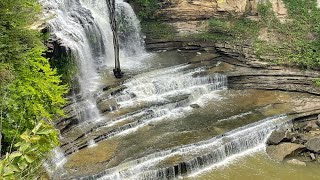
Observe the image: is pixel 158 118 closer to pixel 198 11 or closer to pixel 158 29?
pixel 158 29

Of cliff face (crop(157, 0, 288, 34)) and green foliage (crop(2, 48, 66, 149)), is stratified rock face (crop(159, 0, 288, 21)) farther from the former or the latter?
green foliage (crop(2, 48, 66, 149))

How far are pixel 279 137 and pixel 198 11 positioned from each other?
41.7ft

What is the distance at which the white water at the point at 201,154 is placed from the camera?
12406 millimetres

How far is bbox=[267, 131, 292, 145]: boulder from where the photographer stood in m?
14.4

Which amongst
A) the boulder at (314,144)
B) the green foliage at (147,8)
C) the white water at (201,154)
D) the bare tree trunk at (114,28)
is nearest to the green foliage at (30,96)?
the white water at (201,154)

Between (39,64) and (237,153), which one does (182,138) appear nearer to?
(237,153)

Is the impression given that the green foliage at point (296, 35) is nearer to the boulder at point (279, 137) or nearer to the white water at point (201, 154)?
the white water at point (201, 154)

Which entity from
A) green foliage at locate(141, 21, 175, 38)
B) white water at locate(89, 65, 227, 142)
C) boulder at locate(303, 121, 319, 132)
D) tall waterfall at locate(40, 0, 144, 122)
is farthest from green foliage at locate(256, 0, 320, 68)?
tall waterfall at locate(40, 0, 144, 122)

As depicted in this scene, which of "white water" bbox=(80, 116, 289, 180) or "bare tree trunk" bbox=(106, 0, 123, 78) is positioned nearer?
"white water" bbox=(80, 116, 289, 180)

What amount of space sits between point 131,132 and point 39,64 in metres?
5.23

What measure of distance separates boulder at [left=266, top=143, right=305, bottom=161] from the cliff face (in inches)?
466

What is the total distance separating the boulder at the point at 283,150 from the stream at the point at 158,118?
36 centimetres

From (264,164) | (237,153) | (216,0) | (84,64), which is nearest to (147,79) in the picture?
(84,64)

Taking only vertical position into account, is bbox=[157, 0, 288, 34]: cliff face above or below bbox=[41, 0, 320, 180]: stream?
above
